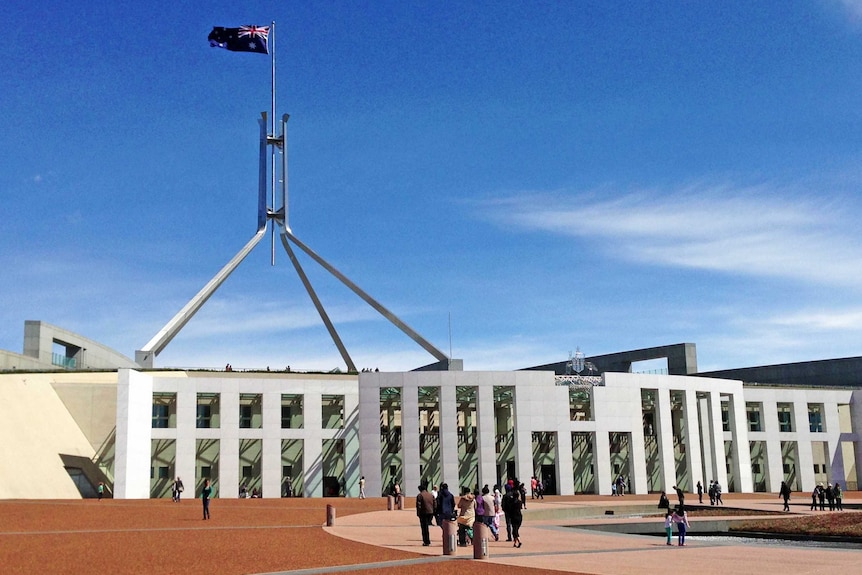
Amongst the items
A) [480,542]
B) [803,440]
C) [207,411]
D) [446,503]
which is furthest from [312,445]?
[803,440]

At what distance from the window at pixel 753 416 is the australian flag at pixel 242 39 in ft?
145

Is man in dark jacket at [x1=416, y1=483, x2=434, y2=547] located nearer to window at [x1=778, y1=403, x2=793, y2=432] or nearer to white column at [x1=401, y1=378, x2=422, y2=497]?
white column at [x1=401, y1=378, x2=422, y2=497]

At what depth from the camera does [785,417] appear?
7094 cm

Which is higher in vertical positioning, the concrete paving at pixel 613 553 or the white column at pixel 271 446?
the white column at pixel 271 446

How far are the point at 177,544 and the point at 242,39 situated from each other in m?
44.3

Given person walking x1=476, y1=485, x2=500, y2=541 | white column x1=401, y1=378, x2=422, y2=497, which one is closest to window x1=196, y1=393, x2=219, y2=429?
white column x1=401, y1=378, x2=422, y2=497

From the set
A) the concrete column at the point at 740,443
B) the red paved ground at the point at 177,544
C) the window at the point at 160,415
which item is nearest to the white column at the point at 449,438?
the red paved ground at the point at 177,544

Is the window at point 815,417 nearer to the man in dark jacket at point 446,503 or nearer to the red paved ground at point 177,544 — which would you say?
the red paved ground at point 177,544

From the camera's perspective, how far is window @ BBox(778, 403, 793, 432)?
219 feet

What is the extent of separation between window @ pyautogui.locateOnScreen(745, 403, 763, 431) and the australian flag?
44155 mm

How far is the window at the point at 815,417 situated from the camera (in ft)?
222

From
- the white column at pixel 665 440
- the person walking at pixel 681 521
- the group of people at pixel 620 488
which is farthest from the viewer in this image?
the white column at pixel 665 440

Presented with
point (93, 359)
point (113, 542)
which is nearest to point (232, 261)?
point (93, 359)

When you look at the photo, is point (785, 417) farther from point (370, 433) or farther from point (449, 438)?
point (370, 433)
